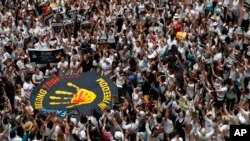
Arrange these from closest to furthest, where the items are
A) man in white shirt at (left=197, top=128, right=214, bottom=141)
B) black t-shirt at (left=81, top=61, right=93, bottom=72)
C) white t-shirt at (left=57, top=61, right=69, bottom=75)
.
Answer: man in white shirt at (left=197, top=128, right=214, bottom=141)
white t-shirt at (left=57, top=61, right=69, bottom=75)
black t-shirt at (left=81, top=61, right=93, bottom=72)

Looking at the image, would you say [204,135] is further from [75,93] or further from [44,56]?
[44,56]

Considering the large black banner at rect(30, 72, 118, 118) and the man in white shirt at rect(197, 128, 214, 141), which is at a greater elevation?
the large black banner at rect(30, 72, 118, 118)

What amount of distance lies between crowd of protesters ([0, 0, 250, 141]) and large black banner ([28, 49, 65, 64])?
0.56ft

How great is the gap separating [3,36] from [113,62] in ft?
13.5

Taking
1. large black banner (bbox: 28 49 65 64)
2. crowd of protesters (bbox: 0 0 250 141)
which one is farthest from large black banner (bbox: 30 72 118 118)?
large black banner (bbox: 28 49 65 64)

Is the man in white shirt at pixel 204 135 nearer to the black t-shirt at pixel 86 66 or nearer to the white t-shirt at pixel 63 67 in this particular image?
the black t-shirt at pixel 86 66

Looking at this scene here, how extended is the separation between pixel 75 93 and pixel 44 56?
1983 millimetres

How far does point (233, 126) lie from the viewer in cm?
1405

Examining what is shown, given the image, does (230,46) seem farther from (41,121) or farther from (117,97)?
(41,121)

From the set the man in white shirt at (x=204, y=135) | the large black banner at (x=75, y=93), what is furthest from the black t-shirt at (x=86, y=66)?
the man in white shirt at (x=204, y=135)

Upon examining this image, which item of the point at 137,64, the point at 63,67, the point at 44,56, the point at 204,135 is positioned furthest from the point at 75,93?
the point at 204,135

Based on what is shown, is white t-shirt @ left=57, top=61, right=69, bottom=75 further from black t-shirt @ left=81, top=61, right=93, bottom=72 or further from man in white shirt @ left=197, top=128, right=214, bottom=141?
man in white shirt @ left=197, top=128, right=214, bottom=141

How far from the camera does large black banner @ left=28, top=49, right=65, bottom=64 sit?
63.0ft

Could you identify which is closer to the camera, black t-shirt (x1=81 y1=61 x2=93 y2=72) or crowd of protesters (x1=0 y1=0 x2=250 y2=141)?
crowd of protesters (x1=0 y1=0 x2=250 y2=141)
